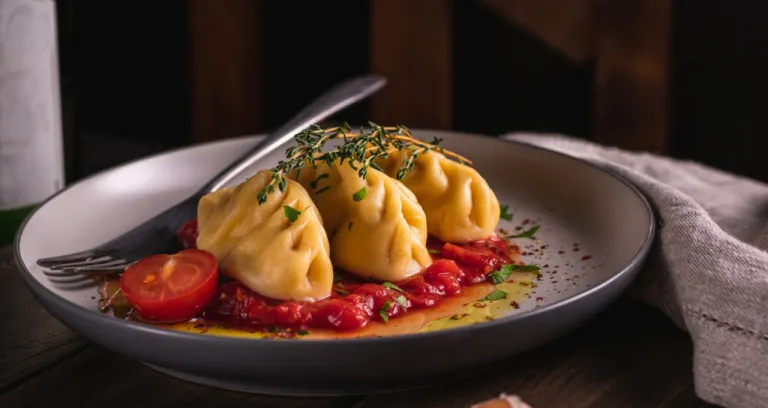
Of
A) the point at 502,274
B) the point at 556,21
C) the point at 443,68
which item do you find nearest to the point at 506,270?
the point at 502,274

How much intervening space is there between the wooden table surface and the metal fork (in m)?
0.14

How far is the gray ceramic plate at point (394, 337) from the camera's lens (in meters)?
1.25

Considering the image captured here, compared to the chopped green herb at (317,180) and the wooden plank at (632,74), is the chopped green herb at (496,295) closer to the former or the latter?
→ the chopped green herb at (317,180)

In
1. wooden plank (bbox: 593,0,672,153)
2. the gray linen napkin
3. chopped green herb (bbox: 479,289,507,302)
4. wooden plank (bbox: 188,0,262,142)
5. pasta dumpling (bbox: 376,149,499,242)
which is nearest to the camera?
the gray linen napkin

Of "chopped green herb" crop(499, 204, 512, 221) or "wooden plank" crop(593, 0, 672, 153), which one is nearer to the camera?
"chopped green herb" crop(499, 204, 512, 221)

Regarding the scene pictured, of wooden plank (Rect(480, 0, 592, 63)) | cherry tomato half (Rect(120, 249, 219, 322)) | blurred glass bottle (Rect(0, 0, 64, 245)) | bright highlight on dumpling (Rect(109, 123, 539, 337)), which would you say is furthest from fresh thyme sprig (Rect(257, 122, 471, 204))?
wooden plank (Rect(480, 0, 592, 63))

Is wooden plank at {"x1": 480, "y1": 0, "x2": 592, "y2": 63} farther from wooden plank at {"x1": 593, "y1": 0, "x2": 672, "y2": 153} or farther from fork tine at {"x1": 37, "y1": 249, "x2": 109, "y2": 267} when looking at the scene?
fork tine at {"x1": 37, "y1": 249, "x2": 109, "y2": 267}

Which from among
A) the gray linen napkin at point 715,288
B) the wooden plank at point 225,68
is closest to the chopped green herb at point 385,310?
the gray linen napkin at point 715,288

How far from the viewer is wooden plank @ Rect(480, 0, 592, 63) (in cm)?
346

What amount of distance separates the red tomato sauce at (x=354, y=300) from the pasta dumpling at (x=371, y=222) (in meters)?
0.03

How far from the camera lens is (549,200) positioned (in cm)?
217

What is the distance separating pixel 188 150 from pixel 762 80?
2.20 meters

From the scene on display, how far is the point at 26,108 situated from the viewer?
6.92ft

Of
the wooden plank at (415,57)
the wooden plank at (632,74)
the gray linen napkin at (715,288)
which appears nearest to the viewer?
the gray linen napkin at (715,288)
